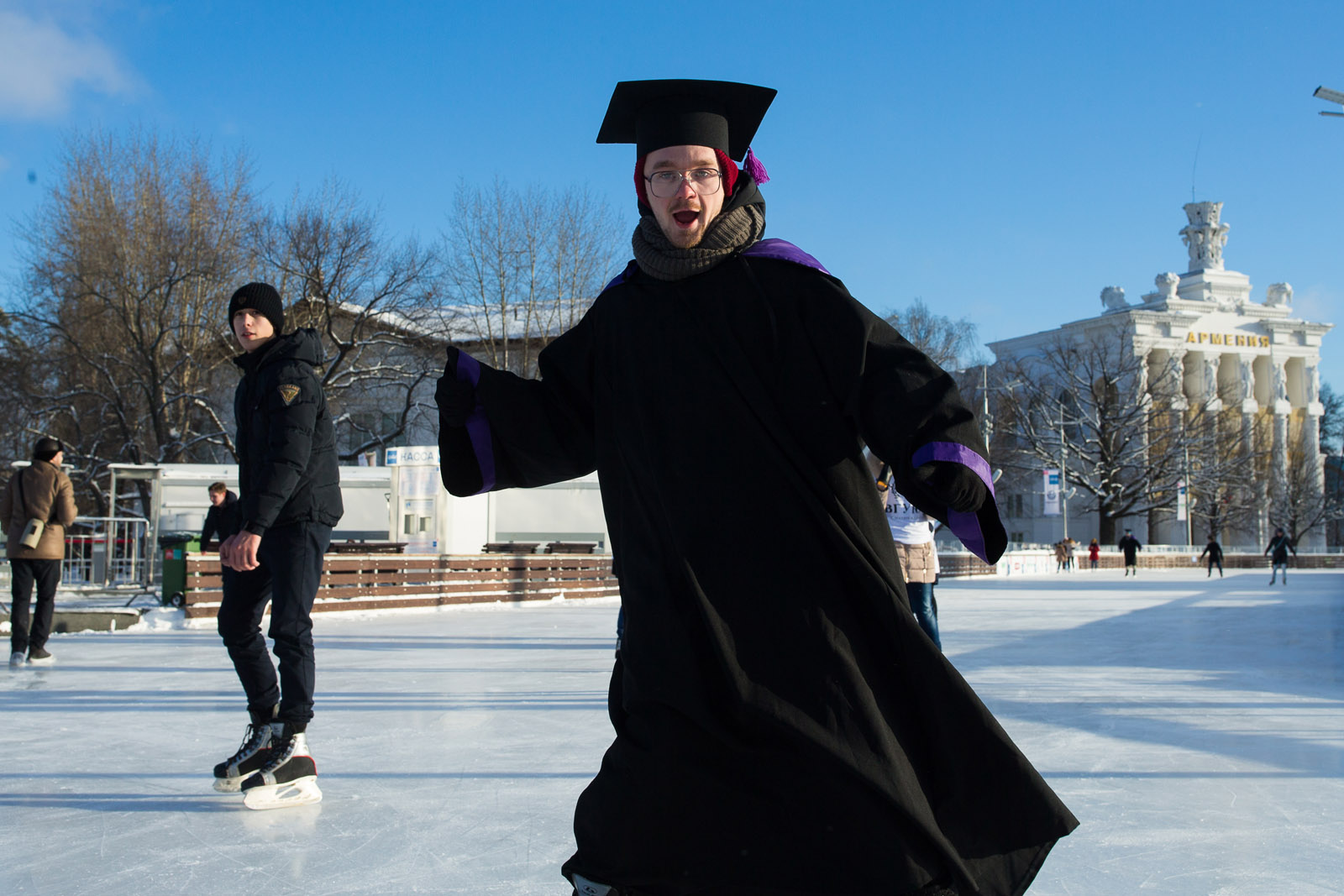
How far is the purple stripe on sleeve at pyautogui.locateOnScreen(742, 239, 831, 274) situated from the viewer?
6.59 ft

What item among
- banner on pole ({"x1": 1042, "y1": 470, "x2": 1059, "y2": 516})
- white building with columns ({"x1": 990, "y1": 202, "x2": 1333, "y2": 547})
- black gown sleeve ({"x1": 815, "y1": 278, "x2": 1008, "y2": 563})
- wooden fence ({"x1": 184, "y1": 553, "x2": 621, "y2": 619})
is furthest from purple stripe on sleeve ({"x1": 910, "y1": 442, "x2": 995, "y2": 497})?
white building with columns ({"x1": 990, "y1": 202, "x2": 1333, "y2": 547})

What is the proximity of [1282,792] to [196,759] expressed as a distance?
4468mm

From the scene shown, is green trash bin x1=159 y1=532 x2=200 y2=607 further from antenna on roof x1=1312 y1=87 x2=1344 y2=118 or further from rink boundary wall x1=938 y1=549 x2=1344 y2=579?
rink boundary wall x1=938 y1=549 x2=1344 y2=579

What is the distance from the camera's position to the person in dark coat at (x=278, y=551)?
12.6 ft

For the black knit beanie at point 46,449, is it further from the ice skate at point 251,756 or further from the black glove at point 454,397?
the black glove at point 454,397

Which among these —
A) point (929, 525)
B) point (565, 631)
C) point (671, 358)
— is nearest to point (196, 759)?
point (671, 358)

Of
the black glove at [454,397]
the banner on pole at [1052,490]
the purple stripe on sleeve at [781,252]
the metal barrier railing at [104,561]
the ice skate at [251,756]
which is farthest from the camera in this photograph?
the banner on pole at [1052,490]

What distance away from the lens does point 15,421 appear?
1032 inches

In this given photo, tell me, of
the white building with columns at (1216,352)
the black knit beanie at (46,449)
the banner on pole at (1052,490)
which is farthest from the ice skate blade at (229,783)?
the white building with columns at (1216,352)

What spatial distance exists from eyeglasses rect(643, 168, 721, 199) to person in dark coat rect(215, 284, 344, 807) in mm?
2200

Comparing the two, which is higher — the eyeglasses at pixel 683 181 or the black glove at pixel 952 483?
the eyeglasses at pixel 683 181

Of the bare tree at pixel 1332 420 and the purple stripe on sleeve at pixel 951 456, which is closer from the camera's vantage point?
the purple stripe on sleeve at pixel 951 456

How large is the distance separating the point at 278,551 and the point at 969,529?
2.79 m

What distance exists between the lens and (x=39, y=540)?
26.6 feet
